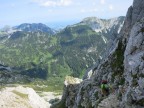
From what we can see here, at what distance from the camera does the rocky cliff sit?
36347mm

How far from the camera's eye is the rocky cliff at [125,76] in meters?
36.3

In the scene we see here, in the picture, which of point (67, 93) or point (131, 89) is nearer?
point (131, 89)

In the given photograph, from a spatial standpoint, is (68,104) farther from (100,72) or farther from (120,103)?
(120,103)

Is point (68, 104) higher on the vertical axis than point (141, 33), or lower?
lower

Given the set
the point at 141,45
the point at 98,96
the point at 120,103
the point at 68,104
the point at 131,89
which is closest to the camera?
the point at 131,89

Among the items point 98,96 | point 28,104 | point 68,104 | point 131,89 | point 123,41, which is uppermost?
point 123,41

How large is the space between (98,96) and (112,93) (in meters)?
7.38

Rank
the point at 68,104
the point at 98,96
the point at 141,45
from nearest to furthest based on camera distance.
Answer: the point at 141,45, the point at 98,96, the point at 68,104

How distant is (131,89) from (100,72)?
80.0 ft

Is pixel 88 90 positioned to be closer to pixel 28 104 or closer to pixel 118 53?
pixel 118 53

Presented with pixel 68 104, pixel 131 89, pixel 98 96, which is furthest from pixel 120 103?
pixel 68 104

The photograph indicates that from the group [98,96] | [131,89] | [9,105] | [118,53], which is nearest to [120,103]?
[131,89]

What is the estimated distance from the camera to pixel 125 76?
44031 millimetres

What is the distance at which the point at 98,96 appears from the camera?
171ft
